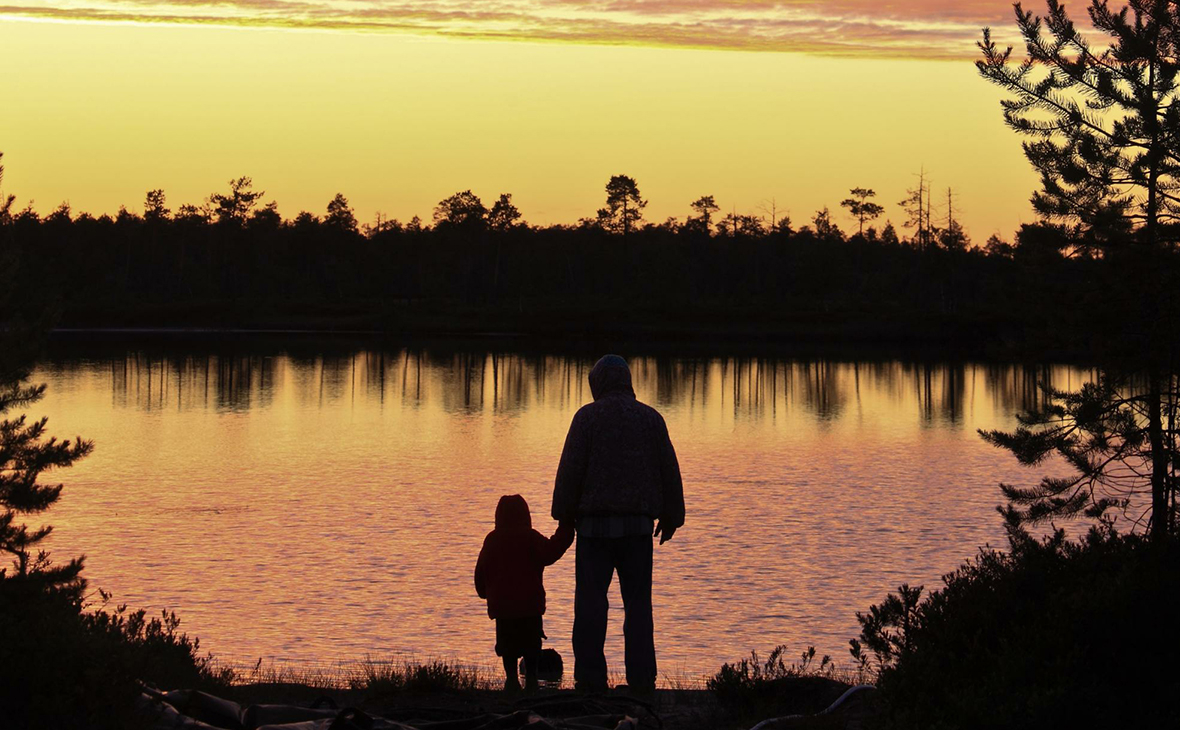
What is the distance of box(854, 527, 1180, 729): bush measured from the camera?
5238mm

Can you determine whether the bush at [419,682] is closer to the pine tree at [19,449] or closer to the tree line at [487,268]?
the pine tree at [19,449]

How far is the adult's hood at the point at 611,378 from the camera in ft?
26.5

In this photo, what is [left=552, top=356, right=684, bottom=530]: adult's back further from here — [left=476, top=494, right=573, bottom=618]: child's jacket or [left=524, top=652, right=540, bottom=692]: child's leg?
[left=524, top=652, right=540, bottom=692]: child's leg

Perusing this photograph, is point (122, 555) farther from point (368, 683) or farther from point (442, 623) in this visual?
point (368, 683)

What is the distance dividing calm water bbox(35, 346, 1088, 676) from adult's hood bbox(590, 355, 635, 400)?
3522 mm

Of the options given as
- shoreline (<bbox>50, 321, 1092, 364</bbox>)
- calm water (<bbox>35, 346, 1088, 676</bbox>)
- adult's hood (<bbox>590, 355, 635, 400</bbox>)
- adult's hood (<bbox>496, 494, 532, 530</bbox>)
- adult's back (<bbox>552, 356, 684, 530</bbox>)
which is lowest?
calm water (<bbox>35, 346, 1088, 676</bbox>)

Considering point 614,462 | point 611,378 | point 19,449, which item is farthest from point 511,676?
point 19,449

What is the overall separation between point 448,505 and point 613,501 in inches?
492

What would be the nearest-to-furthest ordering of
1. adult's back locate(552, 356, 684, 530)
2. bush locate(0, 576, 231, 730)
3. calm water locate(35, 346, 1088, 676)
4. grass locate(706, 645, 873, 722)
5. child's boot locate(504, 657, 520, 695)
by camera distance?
bush locate(0, 576, 231, 730) → grass locate(706, 645, 873, 722) → adult's back locate(552, 356, 684, 530) → child's boot locate(504, 657, 520, 695) → calm water locate(35, 346, 1088, 676)

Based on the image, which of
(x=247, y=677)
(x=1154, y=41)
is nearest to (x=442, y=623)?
(x=247, y=677)

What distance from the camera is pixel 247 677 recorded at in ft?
29.8

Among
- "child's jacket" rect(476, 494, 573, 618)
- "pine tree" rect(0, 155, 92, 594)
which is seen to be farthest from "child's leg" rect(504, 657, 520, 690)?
"pine tree" rect(0, 155, 92, 594)

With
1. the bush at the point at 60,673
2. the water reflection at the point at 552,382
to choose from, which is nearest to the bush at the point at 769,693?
the bush at the point at 60,673

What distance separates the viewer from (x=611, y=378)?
8055mm
